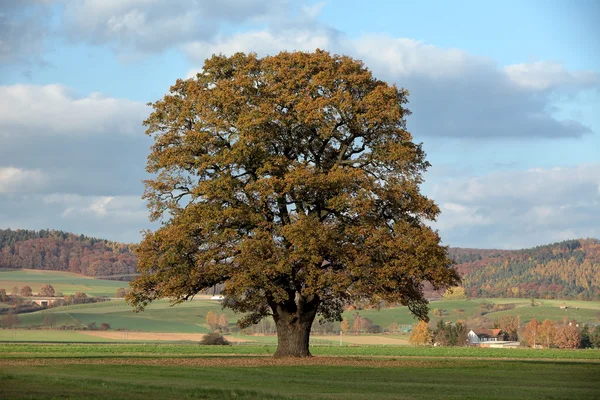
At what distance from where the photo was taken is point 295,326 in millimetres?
44594

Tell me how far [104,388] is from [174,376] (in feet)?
22.4

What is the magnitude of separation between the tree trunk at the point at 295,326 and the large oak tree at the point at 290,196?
6 centimetres

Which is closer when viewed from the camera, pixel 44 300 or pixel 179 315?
pixel 179 315

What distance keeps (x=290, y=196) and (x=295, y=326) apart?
737cm

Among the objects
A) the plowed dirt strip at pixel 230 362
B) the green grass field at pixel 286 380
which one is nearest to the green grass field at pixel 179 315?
the plowed dirt strip at pixel 230 362

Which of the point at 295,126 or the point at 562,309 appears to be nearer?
the point at 295,126

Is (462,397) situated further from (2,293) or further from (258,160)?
(2,293)

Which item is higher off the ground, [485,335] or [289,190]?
[289,190]

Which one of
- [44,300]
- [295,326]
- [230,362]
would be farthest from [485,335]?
[230,362]

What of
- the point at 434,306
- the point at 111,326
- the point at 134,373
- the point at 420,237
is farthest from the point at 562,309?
the point at 134,373

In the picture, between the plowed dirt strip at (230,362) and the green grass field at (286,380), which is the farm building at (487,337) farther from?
the plowed dirt strip at (230,362)

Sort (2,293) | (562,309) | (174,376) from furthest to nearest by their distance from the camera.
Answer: (562,309), (2,293), (174,376)

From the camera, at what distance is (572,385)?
31125 millimetres

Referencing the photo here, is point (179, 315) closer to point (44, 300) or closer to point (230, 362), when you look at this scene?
point (44, 300)
